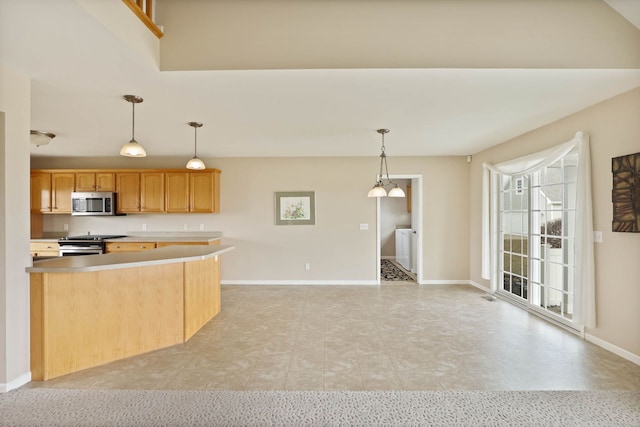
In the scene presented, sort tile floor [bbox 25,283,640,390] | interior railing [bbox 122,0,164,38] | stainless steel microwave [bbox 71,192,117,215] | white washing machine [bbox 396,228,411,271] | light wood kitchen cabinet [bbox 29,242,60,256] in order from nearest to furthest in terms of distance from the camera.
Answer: interior railing [bbox 122,0,164,38], tile floor [bbox 25,283,640,390], light wood kitchen cabinet [bbox 29,242,60,256], stainless steel microwave [bbox 71,192,117,215], white washing machine [bbox 396,228,411,271]

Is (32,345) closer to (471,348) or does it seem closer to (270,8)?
(270,8)

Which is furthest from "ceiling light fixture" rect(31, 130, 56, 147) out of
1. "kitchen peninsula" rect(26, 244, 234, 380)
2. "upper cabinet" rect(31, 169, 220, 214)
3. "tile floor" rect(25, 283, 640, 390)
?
"tile floor" rect(25, 283, 640, 390)

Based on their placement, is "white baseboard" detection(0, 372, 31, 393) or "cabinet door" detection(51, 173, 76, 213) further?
"cabinet door" detection(51, 173, 76, 213)

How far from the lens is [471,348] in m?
3.25

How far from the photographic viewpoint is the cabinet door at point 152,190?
19.4 feet

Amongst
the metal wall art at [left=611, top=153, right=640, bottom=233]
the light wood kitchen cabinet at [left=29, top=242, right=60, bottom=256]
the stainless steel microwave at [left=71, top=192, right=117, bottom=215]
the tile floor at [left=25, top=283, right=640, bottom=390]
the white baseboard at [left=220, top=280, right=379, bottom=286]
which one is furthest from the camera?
the white baseboard at [left=220, top=280, right=379, bottom=286]

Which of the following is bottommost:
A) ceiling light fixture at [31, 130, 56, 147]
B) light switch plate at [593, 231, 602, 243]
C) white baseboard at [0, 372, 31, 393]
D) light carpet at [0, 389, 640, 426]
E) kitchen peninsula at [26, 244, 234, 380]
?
light carpet at [0, 389, 640, 426]

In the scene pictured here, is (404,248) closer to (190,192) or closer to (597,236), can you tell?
(597,236)

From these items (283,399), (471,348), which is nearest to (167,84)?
(283,399)

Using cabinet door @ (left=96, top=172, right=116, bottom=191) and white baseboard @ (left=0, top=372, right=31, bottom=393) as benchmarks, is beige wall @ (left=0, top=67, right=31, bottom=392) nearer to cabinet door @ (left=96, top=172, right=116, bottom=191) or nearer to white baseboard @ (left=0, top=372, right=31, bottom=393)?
white baseboard @ (left=0, top=372, right=31, bottom=393)

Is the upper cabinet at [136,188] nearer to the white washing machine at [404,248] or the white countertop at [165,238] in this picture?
the white countertop at [165,238]

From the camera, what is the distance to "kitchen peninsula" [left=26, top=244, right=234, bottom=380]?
8.69 feet

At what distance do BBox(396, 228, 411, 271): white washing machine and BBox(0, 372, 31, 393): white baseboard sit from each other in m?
6.63

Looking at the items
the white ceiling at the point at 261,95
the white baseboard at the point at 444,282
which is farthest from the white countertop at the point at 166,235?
the white baseboard at the point at 444,282
